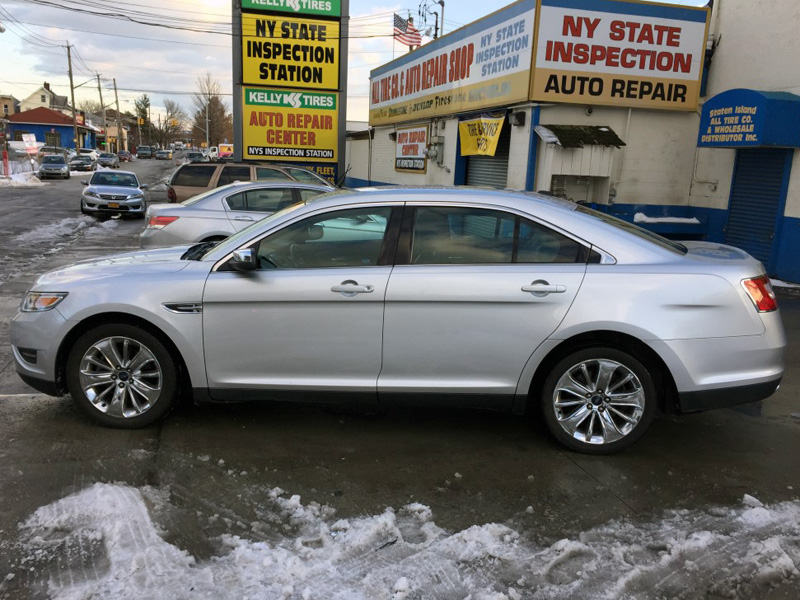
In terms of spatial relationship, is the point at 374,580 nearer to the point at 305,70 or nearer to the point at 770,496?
the point at 770,496

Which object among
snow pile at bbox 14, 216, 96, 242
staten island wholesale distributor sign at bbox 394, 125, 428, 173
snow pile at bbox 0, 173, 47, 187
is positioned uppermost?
staten island wholesale distributor sign at bbox 394, 125, 428, 173

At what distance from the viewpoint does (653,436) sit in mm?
4742

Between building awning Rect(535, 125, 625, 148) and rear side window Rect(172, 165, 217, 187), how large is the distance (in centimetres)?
615

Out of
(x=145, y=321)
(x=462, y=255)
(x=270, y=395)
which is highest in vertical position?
(x=462, y=255)

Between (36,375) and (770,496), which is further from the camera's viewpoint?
(36,375)

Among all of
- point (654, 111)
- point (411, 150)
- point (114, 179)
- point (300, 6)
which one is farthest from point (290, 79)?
point (654, 111)

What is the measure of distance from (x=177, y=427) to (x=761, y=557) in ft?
11.7

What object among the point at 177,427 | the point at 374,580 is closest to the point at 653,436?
the point at 374,580

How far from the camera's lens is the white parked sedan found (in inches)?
352

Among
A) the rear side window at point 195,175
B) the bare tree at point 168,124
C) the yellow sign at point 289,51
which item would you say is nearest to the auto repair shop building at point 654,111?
the rear side window at point 195,175

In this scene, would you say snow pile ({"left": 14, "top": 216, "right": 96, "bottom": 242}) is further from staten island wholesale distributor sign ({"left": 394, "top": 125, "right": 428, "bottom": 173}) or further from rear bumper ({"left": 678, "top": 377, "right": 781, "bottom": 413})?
rear bumper ({"left": 678, "top": 377, "right": 781, "bottom": 413})

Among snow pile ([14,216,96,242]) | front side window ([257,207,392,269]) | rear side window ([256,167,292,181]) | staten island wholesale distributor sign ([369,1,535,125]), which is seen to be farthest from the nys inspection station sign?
front side window ([257,207,392,269])

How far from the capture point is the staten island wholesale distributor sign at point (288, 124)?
765 inches

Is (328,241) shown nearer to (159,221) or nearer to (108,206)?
(159,221)
